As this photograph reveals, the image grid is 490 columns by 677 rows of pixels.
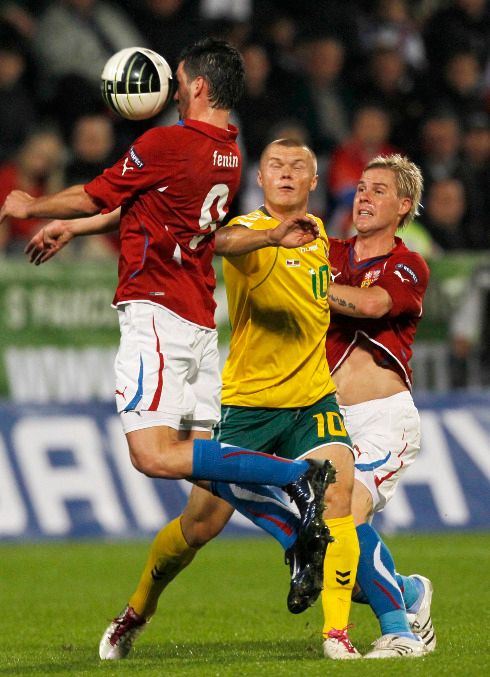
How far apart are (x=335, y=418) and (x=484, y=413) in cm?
569

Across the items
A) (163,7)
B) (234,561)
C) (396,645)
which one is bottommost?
(234,561)

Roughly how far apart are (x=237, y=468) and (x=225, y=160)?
1.39 metres

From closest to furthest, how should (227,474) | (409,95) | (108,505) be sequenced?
1. (227,474)
2. (108,505)
3. (409,95)

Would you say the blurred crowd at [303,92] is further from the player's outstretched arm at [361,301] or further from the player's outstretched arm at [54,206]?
the player's outstretched arm at [54,206]

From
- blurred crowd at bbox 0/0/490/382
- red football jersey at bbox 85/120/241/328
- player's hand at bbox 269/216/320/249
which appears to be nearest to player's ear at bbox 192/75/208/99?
red football jersey at bbox 85/120/241/328

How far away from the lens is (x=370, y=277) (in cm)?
687

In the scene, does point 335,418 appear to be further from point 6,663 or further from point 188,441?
point 6,663

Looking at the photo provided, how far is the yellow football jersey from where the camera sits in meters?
6.71

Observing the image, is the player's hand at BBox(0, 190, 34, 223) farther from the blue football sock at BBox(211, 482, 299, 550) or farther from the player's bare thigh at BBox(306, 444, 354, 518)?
the player's bare thigh at BBox(306, 444, 354, 518)

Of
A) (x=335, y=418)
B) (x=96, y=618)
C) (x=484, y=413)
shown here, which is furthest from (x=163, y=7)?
(x=335, y=418)

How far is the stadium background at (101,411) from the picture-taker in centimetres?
1160

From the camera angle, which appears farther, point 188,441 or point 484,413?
point 484,413

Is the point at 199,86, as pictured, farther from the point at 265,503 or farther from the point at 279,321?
the point at 265,503

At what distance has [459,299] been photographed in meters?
12.2
